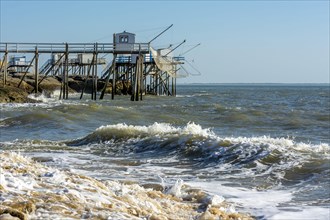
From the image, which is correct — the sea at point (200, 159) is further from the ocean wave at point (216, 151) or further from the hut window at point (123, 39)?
the hut window at point (123, 39)

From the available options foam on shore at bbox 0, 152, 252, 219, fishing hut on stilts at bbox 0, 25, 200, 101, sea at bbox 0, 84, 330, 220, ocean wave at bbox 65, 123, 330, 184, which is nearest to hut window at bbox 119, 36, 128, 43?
fishing hut on stilts at bbox 0, 25, 200, 101

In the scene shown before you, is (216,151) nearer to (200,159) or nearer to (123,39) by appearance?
(200,159)

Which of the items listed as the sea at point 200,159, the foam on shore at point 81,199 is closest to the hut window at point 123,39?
the sea at point 200,159

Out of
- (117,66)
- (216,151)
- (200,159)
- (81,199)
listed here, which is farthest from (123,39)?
(81,199)

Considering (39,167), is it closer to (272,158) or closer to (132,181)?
(132,181)

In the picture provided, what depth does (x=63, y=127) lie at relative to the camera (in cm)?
2255

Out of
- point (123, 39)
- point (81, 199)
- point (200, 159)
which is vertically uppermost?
point (123, 39)

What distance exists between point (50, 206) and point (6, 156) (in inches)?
106

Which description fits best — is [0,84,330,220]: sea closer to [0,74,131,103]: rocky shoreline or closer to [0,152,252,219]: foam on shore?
[0,152,252,219]: foam on shore

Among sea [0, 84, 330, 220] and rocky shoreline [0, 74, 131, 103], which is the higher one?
rocky shoreline [0, 74, 131, 103]

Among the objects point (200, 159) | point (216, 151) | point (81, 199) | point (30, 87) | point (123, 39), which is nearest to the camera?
point (81, 199)

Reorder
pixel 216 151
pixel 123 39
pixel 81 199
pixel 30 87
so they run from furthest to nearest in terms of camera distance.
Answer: pixel 30 87, pixel 123 39, pixel 216 151, pixel 81 199

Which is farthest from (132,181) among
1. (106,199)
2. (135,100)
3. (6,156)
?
(135,100)

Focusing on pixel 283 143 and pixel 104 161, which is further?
pixel 283 143
